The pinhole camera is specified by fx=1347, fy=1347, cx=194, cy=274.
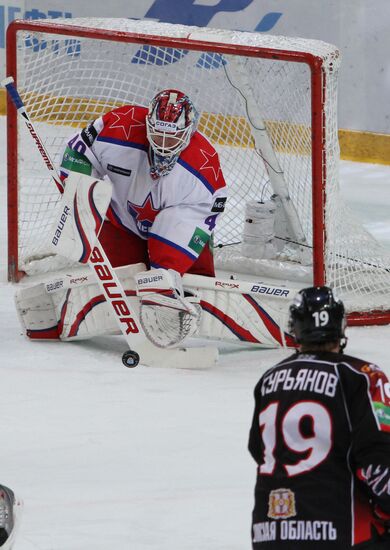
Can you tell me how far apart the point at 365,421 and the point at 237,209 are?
417 centimetres

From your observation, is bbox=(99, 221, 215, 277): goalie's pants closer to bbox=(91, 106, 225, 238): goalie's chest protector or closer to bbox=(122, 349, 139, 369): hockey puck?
bbox=(91, 106, 225, 238): goalie's chest protector

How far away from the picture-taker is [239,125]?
5.99 meters

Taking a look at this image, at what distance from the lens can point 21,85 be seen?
5684 millimetres

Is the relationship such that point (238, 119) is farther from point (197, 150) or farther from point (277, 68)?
point (197, 150)

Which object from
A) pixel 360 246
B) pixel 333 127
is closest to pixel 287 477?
pixel 333 127

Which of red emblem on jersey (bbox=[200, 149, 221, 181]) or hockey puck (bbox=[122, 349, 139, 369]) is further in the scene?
red emblem on jersey (bbox=[200, 149, 221, 181])

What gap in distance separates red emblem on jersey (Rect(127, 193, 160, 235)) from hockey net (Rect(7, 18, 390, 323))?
0.59 meters

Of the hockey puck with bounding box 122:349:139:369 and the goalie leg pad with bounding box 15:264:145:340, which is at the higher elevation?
the goalie leg pad with bounding box 15:264:145:340

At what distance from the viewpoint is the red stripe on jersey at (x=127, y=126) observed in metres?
4.56

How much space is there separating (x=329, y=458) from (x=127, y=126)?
2608 millimetres

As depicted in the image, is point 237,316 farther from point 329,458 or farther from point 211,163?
point 329,458

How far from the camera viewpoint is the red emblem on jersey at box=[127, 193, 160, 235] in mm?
4598

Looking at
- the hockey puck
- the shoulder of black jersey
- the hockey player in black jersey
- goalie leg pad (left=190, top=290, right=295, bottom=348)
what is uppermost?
the shoulder of black jersey

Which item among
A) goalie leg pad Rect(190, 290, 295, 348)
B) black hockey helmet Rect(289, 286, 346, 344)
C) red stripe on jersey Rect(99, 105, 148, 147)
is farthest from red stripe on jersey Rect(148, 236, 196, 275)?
black hockey helmet Rect(289, 286, 346, 344)
